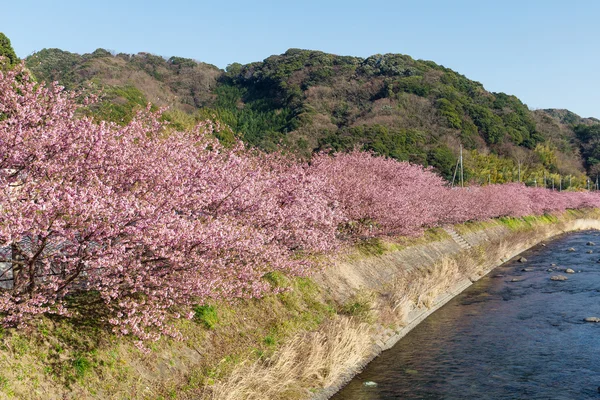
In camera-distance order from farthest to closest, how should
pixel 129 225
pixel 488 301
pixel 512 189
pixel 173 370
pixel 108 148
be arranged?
1. pixel 512 189
2. pixel 488 301
3. pixel 173 370
4. pixel 108 148
5. pixel 129 225

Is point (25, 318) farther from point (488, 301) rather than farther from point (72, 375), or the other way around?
point (488, 301)

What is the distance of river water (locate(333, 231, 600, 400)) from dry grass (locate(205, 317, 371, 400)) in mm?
887

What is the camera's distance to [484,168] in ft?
341

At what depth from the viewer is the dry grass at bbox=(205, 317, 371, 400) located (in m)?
13.1

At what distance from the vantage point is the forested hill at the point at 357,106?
92.7 meters

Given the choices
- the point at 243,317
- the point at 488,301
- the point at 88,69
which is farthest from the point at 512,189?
the point at 88,69

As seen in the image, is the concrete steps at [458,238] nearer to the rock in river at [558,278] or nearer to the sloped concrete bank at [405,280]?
the sloped concrete bank at [405,280]

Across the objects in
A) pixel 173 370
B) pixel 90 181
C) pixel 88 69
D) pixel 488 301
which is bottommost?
pixel 488 301

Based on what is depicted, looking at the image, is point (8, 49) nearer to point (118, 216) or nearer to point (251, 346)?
point (251, 346)

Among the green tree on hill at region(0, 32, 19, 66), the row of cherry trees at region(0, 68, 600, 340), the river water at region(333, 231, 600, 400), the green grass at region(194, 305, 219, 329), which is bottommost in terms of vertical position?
the river water at region(333, 231, 600, 400)

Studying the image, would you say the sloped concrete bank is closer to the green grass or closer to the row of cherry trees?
the green grass

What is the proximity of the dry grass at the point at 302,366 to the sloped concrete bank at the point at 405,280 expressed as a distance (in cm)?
31

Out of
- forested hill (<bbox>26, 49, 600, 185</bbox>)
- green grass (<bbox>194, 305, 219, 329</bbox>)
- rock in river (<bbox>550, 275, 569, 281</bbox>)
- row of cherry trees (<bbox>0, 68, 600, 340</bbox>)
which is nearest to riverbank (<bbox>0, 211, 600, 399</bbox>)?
green grass (<bbox>194, 305, 219, 329</bbox>)

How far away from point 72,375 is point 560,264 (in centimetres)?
4139
